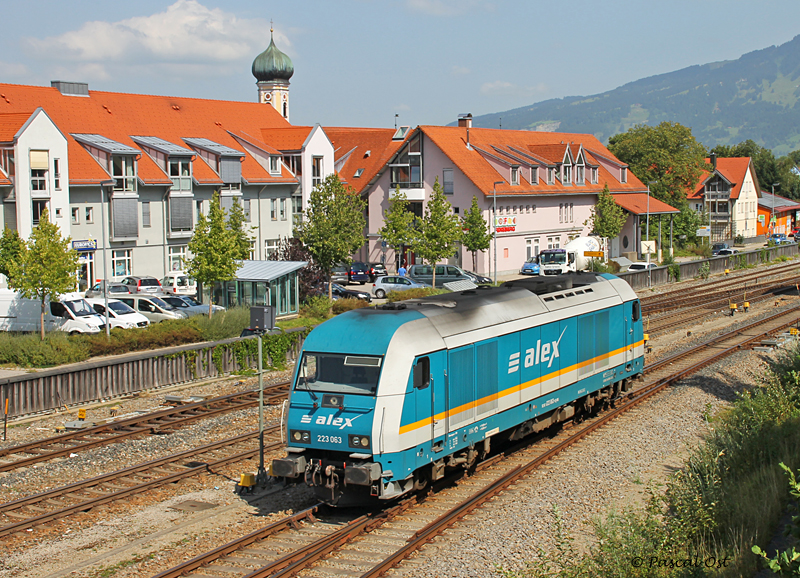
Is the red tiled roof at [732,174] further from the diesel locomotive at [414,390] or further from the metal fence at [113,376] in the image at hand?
the diesel locomotive at [414,390]

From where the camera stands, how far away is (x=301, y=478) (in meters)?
13.2

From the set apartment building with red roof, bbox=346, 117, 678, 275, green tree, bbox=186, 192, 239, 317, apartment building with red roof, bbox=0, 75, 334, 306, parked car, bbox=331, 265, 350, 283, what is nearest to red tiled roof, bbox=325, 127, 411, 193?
apartment building with red roof, bbox=346, 117, 678, 275

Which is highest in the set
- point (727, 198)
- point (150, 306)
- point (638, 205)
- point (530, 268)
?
point (727, 198)

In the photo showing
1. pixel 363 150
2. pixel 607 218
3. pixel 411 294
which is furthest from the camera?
pixel 363 150

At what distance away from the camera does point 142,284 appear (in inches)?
1732

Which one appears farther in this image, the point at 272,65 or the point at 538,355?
the point at 272,65

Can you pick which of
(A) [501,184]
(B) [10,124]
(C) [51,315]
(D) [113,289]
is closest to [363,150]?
(A) [501,184]

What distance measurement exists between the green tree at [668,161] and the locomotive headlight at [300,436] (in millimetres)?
75602

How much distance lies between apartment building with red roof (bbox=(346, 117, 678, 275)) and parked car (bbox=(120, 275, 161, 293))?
73.2 ft

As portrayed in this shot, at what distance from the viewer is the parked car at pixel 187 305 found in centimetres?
3662

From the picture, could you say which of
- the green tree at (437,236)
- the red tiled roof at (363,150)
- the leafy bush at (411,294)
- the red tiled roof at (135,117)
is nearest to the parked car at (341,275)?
the green tree at (437,236)

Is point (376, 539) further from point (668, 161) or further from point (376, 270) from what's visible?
point (668, 161)

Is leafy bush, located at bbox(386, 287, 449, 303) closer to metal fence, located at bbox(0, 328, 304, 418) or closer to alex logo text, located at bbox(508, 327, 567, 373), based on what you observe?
metal fence, located at bbox(0, 328, 304, 418)

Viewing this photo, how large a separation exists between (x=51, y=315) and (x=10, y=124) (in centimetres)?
1433
